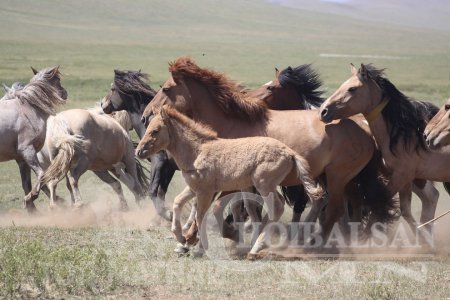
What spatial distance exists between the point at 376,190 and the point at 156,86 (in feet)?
85.1

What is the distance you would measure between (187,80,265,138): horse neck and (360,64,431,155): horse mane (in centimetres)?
130

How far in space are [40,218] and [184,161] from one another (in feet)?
10.1

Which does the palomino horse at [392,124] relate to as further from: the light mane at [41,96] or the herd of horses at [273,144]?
the light mane at [41,96]

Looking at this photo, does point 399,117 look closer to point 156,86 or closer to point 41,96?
point 41,96

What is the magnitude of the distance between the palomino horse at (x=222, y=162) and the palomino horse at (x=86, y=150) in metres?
2.99

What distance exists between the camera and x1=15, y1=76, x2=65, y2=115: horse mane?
1123 centimetres

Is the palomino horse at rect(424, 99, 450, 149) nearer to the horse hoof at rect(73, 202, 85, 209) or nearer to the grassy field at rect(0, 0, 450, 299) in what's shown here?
the grassy field at rect(0, 0, 450, 299)

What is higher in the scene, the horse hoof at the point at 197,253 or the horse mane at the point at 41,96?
the horse mane at the point at 41,96

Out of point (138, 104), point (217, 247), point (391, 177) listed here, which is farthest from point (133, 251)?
point (138, 104)

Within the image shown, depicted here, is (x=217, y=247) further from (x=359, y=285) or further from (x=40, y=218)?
(x=40, y=218)

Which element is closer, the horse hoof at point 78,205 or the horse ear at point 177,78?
the horse ear at point 177,78

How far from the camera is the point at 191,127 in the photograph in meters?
8.15

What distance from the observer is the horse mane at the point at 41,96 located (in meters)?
11.2

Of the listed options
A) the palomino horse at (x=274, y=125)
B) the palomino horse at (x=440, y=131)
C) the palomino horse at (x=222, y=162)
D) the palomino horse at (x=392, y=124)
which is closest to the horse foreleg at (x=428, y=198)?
the palomino horse at (x=392, y=124)
